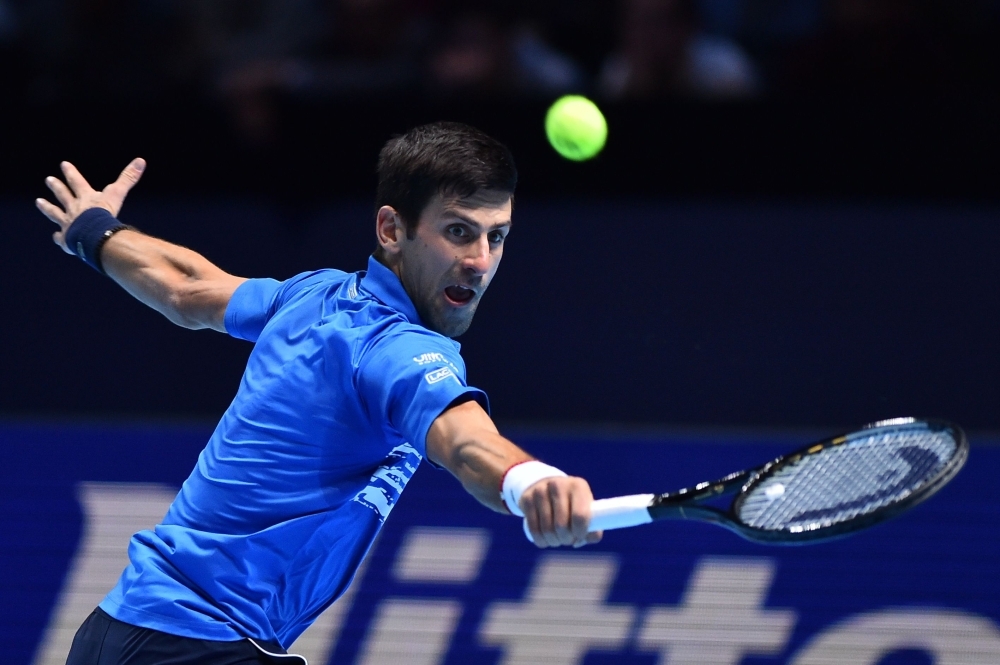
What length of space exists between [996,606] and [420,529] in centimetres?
190

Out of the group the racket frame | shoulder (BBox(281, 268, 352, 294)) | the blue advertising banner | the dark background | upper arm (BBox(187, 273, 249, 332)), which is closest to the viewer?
the racket frame

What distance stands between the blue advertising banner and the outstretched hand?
4.27 ft

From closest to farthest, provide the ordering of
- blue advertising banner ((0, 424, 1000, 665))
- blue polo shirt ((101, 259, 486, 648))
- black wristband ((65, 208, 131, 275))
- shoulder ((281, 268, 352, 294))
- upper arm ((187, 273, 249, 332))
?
blue polo shirt ((101, 259, 486, 648)) → shoulder ((281, 268, 352, 294)) → upper arm ((187, 273, 249, 332)) → black wristband ((65, 208, 131, 275)) → blue advertising banner ((0, 424, 1000, 665))

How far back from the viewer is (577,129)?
4863 mm

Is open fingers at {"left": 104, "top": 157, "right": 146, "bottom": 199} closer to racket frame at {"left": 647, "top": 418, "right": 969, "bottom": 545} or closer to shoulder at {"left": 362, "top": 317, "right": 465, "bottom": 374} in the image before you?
shoulder at {"left": 362, "top": 317, "right": 465, "bottom": 374}

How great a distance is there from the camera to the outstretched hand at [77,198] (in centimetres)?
362

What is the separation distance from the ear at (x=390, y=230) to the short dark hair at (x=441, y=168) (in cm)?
1

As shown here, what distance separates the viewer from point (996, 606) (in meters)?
4.44

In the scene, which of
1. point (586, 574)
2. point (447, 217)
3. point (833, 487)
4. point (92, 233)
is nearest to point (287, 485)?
point (447, 217)

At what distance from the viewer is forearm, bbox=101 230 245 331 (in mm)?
3367

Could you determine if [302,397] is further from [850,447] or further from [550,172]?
[550,172]

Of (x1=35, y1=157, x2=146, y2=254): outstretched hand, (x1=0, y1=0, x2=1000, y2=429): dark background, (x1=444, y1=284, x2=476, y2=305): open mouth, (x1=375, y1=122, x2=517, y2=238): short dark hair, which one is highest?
(x1=0, y1=0, x2=1000, y2=429): dark background

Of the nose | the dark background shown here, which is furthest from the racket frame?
the dark background

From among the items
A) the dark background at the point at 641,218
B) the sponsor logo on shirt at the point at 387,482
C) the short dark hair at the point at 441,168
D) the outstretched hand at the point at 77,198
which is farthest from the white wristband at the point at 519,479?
the dark background at the point at 641,218
